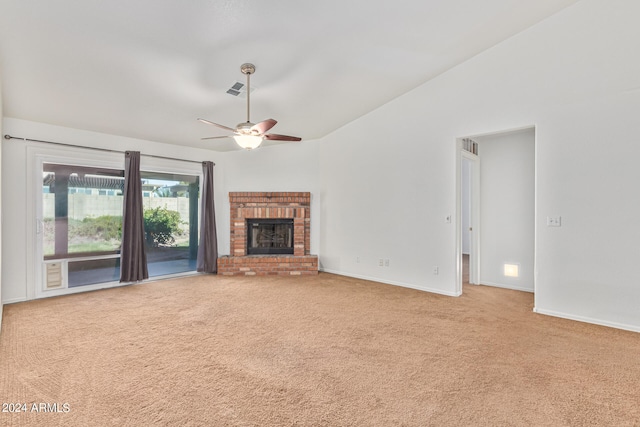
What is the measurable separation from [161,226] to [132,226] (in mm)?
647

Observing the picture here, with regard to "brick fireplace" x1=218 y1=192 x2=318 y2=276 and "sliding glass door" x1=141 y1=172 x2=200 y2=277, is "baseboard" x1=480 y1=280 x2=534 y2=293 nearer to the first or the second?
"brick fireplace" x1=218 y1=192 x2=318 y2=276

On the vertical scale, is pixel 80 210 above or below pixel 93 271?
above

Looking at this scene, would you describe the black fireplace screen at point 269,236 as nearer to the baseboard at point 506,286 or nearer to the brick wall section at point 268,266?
the brick wall section at point 268,266

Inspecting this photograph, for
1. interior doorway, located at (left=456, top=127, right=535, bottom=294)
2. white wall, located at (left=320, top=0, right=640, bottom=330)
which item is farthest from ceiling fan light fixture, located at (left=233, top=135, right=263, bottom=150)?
interior doorway, located at (left=456, top=127, right=535, bottom=294)

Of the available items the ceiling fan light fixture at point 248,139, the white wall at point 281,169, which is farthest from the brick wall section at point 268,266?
the ceiling fan light fixture at point 248,139

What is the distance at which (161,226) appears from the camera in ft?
18.1

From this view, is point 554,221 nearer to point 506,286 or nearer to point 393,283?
point 506,286

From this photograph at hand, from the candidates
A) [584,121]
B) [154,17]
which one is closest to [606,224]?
[584,121]

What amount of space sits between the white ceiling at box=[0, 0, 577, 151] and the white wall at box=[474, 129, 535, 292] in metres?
1.57

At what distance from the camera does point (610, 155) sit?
10.6 ft

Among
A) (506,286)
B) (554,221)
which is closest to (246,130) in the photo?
(554,221)

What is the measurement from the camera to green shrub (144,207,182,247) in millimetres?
5328

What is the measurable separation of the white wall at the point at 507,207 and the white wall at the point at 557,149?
2.90 ft

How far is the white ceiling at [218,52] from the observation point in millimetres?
2525
